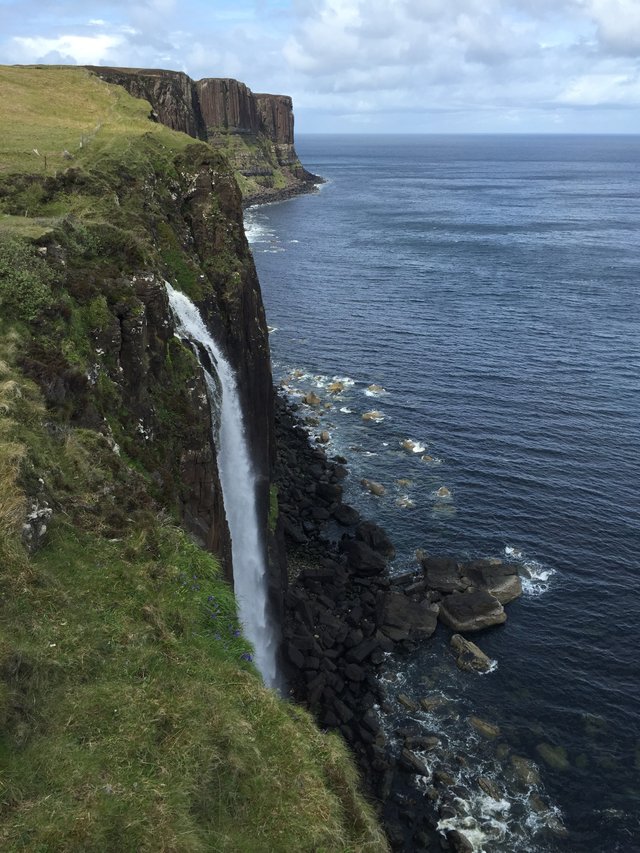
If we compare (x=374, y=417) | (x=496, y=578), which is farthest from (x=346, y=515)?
(x=374, y=417)

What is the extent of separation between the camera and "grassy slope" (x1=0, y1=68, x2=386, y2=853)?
35.7 feet

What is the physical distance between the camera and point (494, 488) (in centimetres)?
4844

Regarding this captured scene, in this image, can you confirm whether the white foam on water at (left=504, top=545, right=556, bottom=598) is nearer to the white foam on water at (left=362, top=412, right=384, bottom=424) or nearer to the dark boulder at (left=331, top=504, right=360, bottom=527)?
the dark boulder at (left=331, top=504, right=360, bottom=527)

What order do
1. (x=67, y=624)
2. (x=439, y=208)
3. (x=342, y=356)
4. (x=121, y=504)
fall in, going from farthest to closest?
(x=439, y=208)
(x=342, y=356)
(x=121, y=504)
(x=67, y=624)

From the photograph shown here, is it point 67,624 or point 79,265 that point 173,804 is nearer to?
point 67,624

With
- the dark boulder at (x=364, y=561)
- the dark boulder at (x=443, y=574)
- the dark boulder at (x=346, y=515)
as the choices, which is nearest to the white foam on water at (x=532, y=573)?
the dark boulder at (x=443, y=574)

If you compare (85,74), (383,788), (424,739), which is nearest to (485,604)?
(424,739)

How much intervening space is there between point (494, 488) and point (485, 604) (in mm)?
13108

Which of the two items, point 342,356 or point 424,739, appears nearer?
point 424,739

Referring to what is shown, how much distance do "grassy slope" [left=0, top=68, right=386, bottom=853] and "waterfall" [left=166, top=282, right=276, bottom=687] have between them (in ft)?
36.0

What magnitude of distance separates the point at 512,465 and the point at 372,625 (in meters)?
20.6

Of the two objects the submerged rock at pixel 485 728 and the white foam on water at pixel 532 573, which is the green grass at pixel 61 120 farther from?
the white foam on water at pixel 532 573

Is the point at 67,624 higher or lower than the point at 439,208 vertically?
lower

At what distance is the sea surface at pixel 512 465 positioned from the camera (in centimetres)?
2889
